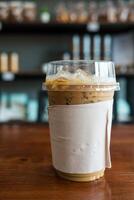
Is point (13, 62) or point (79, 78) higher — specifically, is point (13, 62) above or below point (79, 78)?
above

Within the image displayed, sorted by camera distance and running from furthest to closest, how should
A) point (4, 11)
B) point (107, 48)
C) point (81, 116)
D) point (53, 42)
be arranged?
point (53, 42), point (107, 48), point (4, 11), point (81, 116)

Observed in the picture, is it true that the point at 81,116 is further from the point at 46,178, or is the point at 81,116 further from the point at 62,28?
the point at 62,28

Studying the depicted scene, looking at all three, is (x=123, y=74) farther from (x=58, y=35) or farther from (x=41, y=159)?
(x=41, y=159)

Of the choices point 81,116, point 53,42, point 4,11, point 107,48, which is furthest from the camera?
point 53,42

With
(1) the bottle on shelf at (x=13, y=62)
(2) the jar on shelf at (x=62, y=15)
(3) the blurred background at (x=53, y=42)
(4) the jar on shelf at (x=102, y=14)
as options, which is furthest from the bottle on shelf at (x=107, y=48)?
(1) the bottle on shelf at (x=13, y=62)

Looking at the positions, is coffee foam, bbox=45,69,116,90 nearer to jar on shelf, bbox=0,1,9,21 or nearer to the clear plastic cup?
the clear plastic cup

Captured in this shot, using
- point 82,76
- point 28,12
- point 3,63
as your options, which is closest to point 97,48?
point 28,12

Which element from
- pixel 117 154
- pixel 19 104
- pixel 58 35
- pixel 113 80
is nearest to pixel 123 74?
pixel 58 35
